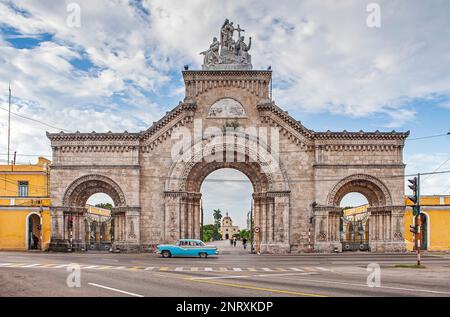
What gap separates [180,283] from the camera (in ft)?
59.0

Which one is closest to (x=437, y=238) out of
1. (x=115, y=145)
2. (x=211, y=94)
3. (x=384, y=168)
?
(x=384, y=168)

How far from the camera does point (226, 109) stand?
144 feet

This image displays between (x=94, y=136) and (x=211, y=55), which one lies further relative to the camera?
(x=211, y=55)

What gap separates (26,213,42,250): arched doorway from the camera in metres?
45.8

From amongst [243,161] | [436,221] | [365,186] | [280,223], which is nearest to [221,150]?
[243,161]

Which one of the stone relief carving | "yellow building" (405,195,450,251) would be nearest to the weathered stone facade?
the stone relief carving

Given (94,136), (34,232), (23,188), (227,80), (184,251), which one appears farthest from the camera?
(23,188)

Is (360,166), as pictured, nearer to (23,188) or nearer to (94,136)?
(94,136)

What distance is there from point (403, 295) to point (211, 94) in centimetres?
3129

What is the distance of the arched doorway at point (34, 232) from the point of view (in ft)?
150

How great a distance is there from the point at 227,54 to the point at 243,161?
962 cm

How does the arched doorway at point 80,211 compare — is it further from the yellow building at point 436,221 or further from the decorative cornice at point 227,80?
the yellow building at point 436,221

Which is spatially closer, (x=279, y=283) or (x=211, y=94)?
(x=279, y=283)
